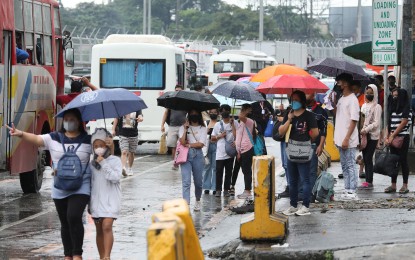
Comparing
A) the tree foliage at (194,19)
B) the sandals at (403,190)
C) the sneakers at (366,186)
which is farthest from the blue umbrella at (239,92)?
the tree foliage at (194,19)

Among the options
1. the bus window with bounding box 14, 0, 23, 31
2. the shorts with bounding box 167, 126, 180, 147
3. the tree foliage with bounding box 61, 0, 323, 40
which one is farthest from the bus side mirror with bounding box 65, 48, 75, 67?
the tree foliage with bounding box 61, 0, 323, 40

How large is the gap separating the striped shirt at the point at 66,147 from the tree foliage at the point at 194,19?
90.2m

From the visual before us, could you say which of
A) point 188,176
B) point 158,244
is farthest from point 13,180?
point 158,244

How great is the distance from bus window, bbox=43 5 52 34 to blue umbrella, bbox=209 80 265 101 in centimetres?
370

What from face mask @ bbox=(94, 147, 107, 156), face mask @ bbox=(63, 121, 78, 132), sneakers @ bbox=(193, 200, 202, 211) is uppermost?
face mask @ bbox=(63, 121, 78, 132)

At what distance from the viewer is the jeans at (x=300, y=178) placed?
46.6 feet

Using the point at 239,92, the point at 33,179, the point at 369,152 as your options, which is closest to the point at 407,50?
the point at 369,152

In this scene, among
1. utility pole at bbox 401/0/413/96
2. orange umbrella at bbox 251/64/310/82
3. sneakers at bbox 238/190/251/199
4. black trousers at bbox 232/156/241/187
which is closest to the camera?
orange umbrella at bbox 251/64/310/82

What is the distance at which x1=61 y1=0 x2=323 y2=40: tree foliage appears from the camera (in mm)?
107000

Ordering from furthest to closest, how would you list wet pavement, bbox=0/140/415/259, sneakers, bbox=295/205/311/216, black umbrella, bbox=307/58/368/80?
black umbrella, bbox=307/58/368/80 < sneakers, bbox=295/205/311/216 < wet pavement, bbox=0/140/415/259

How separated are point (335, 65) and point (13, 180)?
741cm

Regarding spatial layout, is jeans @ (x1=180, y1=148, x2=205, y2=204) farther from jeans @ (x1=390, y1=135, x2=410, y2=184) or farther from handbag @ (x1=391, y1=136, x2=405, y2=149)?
jeans @ (x1=390, y1=135, x2=410, y2=184)

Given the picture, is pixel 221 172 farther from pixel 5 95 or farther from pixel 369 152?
pixel 5 95

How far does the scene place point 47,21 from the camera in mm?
19812
